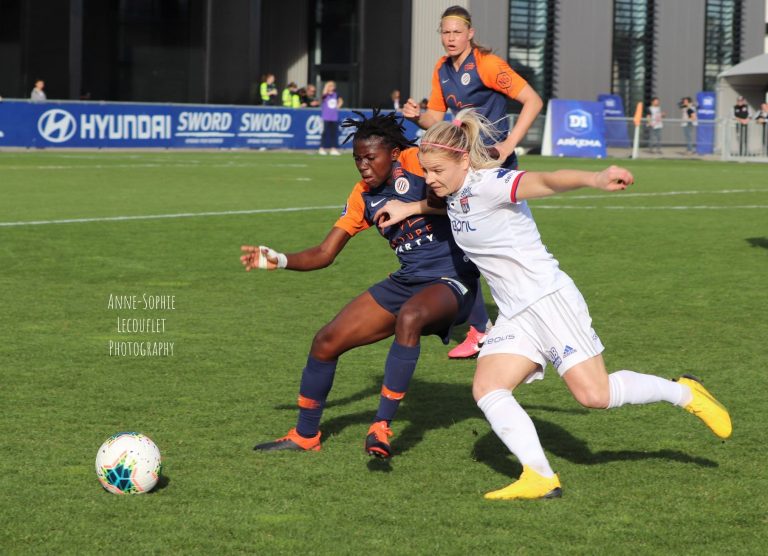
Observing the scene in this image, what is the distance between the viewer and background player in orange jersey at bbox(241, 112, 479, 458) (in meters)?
5.89

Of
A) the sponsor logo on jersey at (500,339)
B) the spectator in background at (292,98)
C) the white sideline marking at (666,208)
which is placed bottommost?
Result: the sponsor logo on jersey at (500,339)

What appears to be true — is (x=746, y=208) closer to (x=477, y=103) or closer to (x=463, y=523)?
(x=477, y=103)

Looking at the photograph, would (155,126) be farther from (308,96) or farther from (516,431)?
(516,431)

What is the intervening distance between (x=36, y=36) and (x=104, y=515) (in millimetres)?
37886

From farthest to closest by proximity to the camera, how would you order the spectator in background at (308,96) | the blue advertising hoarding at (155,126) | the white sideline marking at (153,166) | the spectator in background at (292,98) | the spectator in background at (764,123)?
the spectator in background at (308,96) < the spectator in background at (292,98) < the spectator in background at (764,123) < the blue advertising hoarding at (155,126) < the white sideline marking at (153,166)

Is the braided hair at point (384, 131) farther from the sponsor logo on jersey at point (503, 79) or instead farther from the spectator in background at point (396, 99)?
the spectator in background at point (396, 99)

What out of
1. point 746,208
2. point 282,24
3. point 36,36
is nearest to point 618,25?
point 282,24

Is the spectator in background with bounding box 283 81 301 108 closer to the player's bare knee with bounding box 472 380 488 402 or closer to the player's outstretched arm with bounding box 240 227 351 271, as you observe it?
the player's outstretched arm with bounding box 240 227 351 271

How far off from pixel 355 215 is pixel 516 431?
169 centimetres

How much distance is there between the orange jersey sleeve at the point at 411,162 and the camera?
20.8 ft

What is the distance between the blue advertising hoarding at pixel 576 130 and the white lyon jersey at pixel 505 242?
32.8 metres

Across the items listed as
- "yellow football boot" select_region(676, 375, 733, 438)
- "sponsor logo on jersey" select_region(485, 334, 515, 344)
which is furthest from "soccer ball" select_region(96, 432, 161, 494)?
"yellow football boot" select_region(676, 375, 733, 438)

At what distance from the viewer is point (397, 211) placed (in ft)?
19.7

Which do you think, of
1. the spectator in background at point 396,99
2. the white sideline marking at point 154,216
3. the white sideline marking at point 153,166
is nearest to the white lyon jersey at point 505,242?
the white sideline marking at point 154,216
